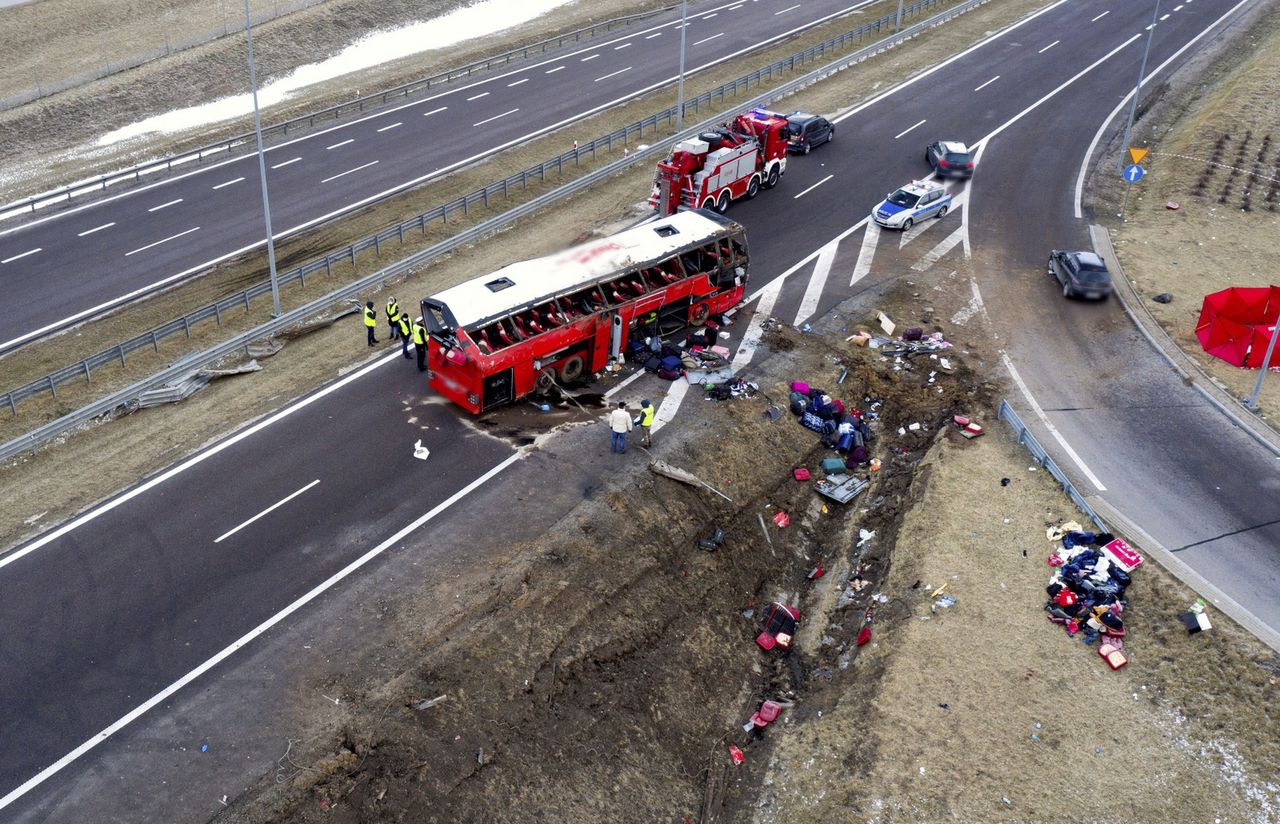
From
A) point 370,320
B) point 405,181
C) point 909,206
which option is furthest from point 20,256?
point 909,206

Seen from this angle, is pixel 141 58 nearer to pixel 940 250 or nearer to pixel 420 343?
pixel 420 343

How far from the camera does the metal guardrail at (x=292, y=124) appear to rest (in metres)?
39.7

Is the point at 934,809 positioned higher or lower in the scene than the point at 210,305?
lower

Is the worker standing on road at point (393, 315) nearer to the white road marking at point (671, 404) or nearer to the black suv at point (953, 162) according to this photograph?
the white road marking at point (671, 404)

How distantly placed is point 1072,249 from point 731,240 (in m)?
13.9

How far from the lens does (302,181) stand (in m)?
41.1

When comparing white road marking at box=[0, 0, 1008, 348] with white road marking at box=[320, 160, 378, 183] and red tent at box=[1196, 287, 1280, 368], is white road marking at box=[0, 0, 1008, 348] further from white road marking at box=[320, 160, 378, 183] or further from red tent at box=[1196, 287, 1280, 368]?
red tent at box=[1196, 287, 1280, 368]

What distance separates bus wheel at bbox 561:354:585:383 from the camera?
2597 centimetres

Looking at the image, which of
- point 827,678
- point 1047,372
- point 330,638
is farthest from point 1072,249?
point 330,638

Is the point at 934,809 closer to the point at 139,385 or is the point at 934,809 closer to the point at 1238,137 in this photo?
the point at 139,385

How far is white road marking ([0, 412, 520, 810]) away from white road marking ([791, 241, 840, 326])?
1143 cm

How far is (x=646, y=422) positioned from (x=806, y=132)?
23427 millimetres

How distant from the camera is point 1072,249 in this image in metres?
35.5

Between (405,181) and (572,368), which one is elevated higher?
(405,181)
